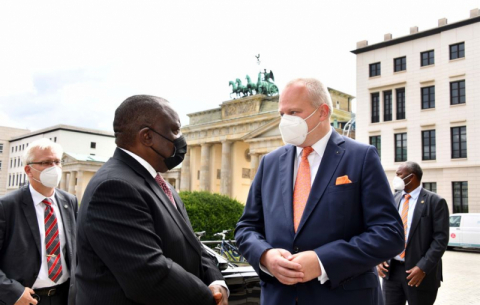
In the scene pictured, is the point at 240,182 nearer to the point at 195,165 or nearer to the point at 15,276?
the point at 195,165

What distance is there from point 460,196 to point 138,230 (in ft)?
111

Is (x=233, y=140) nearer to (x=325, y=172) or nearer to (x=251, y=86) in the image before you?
(x=251, y=86)

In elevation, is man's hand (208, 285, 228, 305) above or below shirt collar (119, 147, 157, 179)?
below

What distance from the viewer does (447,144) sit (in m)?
32.2

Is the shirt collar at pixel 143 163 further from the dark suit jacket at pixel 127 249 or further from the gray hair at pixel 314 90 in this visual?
the gray hair at pixel 314 90

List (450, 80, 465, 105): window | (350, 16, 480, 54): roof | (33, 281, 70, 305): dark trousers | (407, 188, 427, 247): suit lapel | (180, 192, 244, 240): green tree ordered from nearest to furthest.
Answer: (33, 281, 70, 305): dark trousers
(407, 188, 427, 247): suit lapel
(180, 192, 244, 240): green tree
(350, 16, 480, 54): roof
(450, 80, 465, 105): window

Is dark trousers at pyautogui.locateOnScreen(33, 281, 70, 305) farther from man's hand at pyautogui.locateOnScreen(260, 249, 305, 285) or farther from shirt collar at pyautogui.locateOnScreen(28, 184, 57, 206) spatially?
man's hand at pyautogui.locateOnScreen(260, 249, 305, 285)

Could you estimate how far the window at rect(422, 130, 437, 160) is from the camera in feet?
109

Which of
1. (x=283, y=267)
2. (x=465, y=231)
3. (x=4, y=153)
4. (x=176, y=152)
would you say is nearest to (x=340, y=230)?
(x=283, y=267)

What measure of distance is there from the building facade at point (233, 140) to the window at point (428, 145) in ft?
32.1

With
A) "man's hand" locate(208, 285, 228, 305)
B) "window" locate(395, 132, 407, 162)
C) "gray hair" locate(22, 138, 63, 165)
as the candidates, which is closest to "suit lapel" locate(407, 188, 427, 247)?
"man's hand" locate(208, 285, 228, 305)

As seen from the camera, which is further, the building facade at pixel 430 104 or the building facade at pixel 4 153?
the building facade at pixel 4 153

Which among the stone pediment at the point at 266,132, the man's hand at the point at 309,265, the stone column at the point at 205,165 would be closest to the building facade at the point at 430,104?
the stone pediment at the point at 266,132

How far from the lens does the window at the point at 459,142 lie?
103 feet
